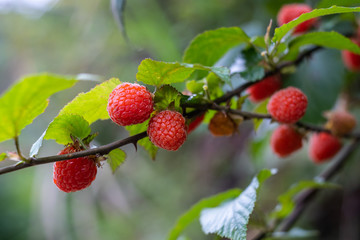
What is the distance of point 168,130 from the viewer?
0.47 metres

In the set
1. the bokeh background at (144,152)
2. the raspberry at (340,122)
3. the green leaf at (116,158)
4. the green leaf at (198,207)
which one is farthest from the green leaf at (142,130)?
the raspberry at (340,122)

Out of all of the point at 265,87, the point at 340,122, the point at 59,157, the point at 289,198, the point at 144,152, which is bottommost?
the point at 144,152

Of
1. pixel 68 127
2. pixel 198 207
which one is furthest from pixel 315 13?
pixel 198 207

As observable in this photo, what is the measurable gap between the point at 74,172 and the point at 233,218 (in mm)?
287

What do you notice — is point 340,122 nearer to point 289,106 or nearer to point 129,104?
point 289,106

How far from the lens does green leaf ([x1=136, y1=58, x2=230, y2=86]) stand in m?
0.48

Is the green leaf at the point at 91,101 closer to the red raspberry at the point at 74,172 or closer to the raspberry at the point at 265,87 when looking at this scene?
the red raspberry at the point at 74,172

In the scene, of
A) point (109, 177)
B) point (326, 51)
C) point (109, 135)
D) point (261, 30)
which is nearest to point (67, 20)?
point (109, 135)

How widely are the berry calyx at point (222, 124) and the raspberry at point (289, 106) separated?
0.25 ft

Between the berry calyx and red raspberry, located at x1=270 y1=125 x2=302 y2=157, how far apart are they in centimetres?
21

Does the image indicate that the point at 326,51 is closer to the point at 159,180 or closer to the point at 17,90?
the point at 17,90

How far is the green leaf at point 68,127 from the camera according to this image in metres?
0.50

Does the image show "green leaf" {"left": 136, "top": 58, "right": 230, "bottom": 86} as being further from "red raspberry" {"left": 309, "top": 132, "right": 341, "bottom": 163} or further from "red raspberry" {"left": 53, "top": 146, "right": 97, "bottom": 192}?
"red raspberry" {"left": 309, "top": 132, "right": 341, "bottom": 163}

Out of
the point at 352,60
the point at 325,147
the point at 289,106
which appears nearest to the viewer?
the point at 289,106
